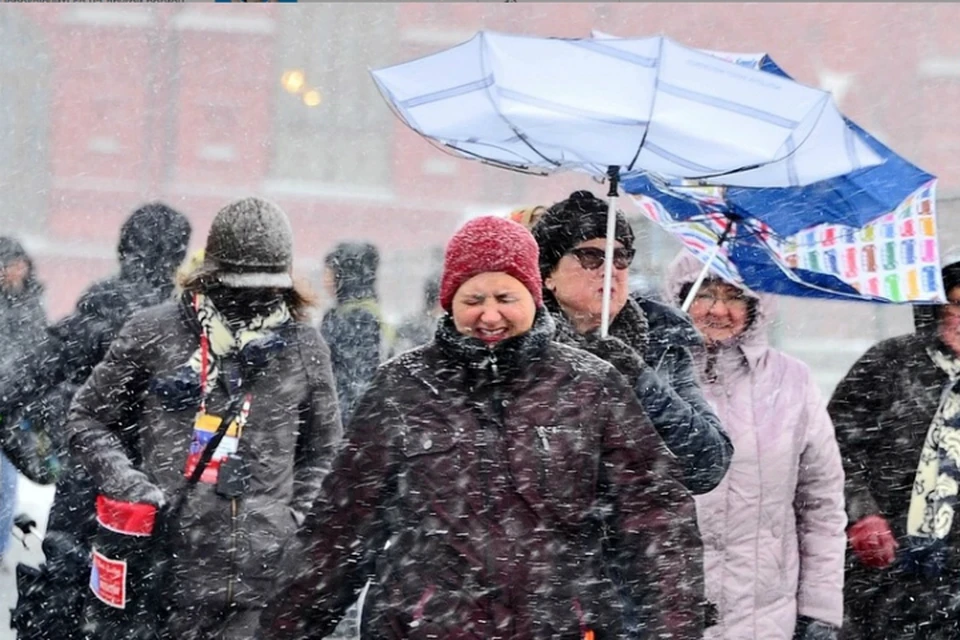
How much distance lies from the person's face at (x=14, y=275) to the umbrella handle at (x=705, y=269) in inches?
108

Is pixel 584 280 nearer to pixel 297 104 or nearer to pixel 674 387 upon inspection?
pixel 674 387

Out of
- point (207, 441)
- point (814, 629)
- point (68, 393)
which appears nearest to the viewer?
point (207, 441)

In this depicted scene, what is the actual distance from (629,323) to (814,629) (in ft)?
4.47

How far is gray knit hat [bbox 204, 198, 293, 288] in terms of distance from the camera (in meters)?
4.52

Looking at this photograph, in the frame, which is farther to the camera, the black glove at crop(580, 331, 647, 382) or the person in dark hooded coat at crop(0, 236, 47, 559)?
the person in dark hooded coat at crop(0, 236, 47, 559)

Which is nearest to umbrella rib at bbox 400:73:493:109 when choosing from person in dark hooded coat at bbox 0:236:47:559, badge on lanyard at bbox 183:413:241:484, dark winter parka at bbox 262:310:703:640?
badge on lanyard at bbox 183:413:241:484

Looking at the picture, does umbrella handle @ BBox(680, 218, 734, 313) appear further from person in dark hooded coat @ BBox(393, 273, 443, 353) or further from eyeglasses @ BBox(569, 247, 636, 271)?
person in dark hooded coat @ BBox(393, 273, 443, 353)

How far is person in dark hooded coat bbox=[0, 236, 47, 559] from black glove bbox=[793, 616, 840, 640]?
2.98m

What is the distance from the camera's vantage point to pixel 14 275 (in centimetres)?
673

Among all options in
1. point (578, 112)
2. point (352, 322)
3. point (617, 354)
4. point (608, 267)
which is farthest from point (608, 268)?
point (352, 322)

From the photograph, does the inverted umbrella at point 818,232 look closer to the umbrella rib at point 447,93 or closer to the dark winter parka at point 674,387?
the umbrella rib at point 447,93

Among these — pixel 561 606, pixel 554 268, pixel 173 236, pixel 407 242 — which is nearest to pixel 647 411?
pixel 554 268

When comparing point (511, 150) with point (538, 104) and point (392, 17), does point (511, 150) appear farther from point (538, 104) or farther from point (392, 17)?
point (392, 17)

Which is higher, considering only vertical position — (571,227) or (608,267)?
(571,227)
